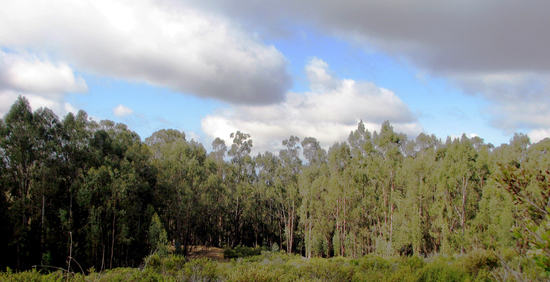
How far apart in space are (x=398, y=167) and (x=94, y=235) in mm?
26309

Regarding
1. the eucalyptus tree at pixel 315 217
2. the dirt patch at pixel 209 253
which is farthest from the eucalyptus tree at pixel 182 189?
the eucalyptus tree at pixel 315 217

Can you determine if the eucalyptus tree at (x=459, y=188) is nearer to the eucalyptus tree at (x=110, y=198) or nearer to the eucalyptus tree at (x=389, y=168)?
the eucalyptus tree at (x=389, y=168)

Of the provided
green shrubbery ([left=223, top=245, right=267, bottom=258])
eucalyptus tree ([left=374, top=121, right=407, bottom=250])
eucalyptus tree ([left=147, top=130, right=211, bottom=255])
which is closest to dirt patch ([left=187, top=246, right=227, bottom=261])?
green shrubbery ([left=223, top=245, right=267, bottom=258])

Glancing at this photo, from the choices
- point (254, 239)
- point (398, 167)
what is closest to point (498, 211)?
point (398, 167)

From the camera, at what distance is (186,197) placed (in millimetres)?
28078

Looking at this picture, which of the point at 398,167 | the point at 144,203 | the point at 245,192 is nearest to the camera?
the point at 144,203

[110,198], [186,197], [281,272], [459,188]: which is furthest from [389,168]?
[110,198]

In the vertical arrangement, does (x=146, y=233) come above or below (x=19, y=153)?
below

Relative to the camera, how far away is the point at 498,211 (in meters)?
20.5

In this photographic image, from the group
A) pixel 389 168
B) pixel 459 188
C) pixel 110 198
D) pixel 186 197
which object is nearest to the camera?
pixel 110 198

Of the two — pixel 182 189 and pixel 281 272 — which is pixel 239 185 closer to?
pixel 182 189

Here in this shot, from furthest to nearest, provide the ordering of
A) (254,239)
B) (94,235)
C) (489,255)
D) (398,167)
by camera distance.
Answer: (254,239)
(398,167)
(94,235)
(489,255)

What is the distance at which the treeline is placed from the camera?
2039 centimetres

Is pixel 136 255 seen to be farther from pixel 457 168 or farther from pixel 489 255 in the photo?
pixel 457 168
